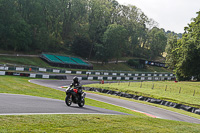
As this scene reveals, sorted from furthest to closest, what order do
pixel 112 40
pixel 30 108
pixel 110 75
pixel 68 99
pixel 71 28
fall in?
pixel 71 28 < pixel 112 40 < pixel 110 75 < pixel 68 99 < pixel 30 108

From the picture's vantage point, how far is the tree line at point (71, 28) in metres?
61.4

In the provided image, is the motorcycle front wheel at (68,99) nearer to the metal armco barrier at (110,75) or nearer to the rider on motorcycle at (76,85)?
the rider on motorcycle at (76,85)

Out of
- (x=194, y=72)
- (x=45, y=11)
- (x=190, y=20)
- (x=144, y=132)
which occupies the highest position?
(x=45, y=11)

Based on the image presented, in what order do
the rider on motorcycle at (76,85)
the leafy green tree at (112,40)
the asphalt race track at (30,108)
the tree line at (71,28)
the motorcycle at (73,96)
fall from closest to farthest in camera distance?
the asphalt race track at (30,108) < the motorcycle at (73,96) < the rider on motorcycle at (76,85) < the tree line at (71,28) < the leafy green tree at (112,40)

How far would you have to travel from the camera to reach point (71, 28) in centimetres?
8800

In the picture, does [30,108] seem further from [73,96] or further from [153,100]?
[153,100]

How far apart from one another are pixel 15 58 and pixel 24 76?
19.3m

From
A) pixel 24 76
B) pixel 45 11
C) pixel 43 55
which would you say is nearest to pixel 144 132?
pixel 24 76

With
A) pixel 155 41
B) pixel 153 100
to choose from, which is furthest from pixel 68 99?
pixel 155 41

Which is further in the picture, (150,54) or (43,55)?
(150,54)

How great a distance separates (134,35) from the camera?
104 meters

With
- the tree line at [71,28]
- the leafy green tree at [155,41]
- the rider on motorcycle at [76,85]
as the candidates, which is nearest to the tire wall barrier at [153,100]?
the rider on motorcycle at [76,85]

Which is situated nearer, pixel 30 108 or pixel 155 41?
pixel 30 108

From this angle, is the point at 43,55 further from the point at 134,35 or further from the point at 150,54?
the point at 150,54
